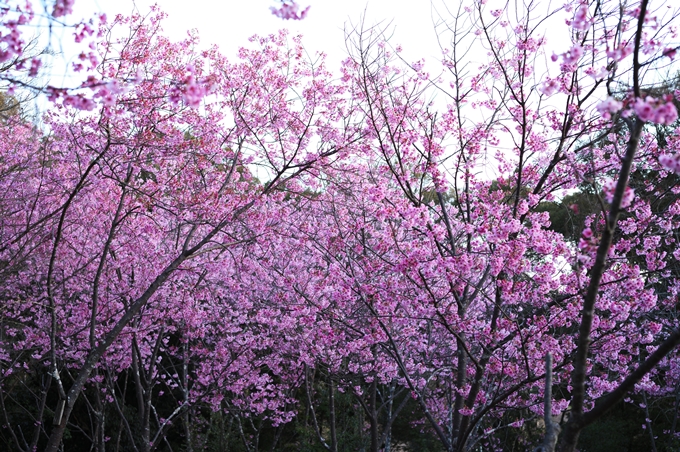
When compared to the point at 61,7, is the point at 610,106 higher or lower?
lower

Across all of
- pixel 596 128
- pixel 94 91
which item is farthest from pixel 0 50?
pixel 596 128

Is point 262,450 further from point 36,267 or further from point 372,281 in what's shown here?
point 372,281

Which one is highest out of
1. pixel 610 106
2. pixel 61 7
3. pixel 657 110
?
pixel 61 7

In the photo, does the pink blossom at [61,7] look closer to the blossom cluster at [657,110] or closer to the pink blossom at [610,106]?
the pink blossom at [610,106]

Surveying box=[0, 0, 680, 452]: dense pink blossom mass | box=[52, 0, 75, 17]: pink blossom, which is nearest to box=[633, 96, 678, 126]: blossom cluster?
box=[0, 0, 680, 452]: dense pink blossom mass

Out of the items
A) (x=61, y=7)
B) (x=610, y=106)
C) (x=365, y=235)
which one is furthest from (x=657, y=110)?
(x=365, y=235)

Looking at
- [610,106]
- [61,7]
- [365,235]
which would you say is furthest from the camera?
[365,235]

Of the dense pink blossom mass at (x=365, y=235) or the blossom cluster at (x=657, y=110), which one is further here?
the dense pink blossom mass at (x=365, y=235)

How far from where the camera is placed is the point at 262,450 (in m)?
14.6

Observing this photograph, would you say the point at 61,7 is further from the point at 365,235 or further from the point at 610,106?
the point at 365,235

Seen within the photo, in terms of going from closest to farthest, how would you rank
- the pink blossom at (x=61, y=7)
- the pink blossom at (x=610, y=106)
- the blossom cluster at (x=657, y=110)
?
1. the blossom cluster at (x=657, y=110)
2. the pink blossom at (x=610, y=106)
3. the pink blossom at (x=61, y=7)

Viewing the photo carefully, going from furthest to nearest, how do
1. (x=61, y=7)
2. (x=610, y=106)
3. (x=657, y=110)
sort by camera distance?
(x=61, y=7), (x=610, y=106), (x=657, y=110)

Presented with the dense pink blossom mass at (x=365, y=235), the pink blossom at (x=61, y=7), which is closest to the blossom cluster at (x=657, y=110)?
the dense pink blossom mass at (x=365, y=235)

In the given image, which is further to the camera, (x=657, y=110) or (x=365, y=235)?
(x=365, y=235)
